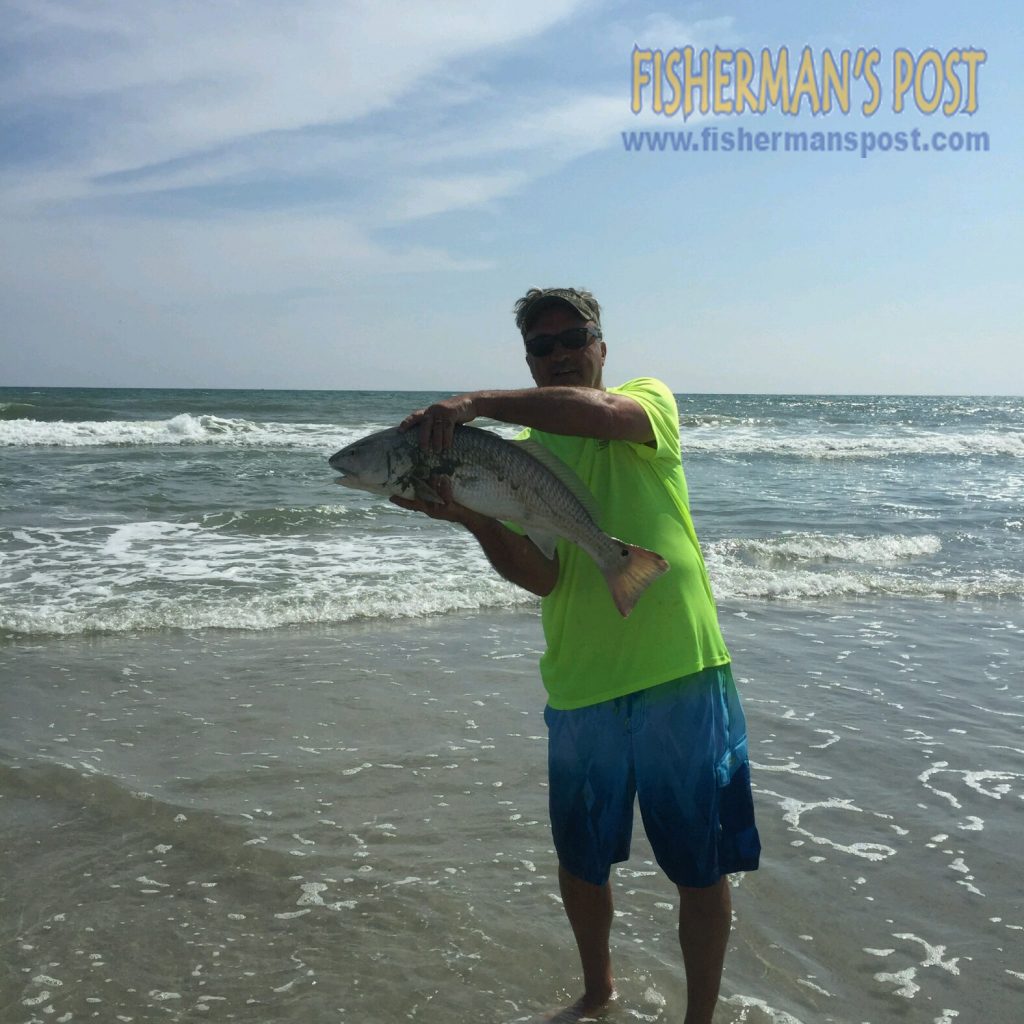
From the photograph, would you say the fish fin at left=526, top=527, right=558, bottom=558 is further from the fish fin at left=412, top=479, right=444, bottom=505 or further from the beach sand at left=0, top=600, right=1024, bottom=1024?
the beach sand at left=0, top=600, right=1024, bottom=1024

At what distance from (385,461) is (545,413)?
44 centimetres

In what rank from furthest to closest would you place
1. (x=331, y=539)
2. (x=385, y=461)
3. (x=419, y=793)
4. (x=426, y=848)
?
(x=331, y=539), (x=419, y=793), (x=426, y=848), (x=385, y=461)

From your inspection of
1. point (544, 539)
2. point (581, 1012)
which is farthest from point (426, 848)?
point (544, 539)

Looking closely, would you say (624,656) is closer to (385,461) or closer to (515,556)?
(515,556)

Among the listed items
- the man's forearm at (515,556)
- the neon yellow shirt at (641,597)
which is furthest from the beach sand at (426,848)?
the man's forearm at (515,556)

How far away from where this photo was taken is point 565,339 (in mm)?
2850

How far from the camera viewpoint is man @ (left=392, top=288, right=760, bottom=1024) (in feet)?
8.66

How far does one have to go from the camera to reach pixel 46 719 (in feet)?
18.5

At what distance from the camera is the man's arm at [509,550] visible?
2703 millimetres

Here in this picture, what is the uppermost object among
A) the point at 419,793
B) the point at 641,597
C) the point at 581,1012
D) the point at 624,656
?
the point at 641,597

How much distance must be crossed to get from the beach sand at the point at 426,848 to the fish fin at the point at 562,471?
1.68 meters

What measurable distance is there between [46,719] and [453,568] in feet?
16.4

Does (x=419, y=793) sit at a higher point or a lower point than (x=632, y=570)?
lower

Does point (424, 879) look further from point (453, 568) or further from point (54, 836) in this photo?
point (453, 568)
